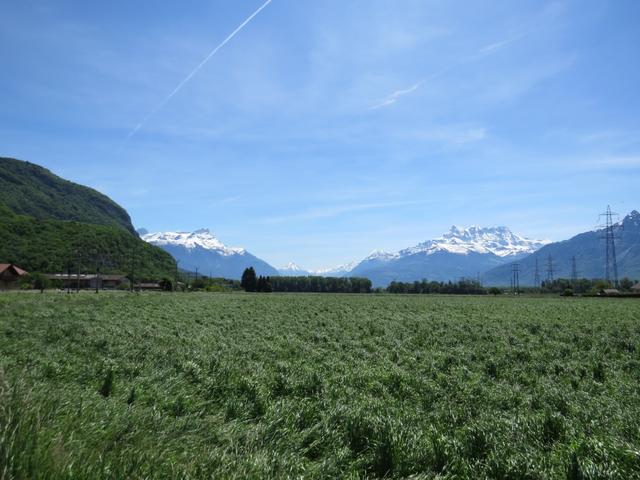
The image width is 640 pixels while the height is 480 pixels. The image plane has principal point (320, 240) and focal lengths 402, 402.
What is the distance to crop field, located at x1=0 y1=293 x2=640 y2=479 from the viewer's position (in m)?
5.04

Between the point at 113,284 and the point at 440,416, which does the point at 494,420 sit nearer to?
the point at 440,416

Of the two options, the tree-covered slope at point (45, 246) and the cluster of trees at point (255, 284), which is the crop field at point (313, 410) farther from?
the cluster of trees at point (255, 284)

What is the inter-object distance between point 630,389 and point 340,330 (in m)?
15.3

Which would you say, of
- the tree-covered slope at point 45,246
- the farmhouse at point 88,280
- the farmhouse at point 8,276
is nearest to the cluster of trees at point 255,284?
the tree-covered slope at point 45,246

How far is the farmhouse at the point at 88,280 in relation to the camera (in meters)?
143

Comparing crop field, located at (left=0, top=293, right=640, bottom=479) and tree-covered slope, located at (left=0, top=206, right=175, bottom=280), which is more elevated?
tree-covered slope, located at (left=0, top=206, right=175, bottom=280)

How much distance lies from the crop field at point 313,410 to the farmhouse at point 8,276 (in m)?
87.1

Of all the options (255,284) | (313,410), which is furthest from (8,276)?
(313,410)

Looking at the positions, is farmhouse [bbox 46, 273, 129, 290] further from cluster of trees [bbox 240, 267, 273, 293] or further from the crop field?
the crop field

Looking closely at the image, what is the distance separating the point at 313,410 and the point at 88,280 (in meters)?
179

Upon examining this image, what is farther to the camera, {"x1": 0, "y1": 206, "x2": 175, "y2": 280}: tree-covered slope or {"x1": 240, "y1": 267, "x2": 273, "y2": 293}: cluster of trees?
{"x1": 240, "y1": 267, "x2": 273, "y2": 293}: cluster of trees

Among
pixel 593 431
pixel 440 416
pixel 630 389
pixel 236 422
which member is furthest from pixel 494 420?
pixel 630 389

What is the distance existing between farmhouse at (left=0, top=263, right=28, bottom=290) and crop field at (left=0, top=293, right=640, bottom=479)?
87063 millimetres

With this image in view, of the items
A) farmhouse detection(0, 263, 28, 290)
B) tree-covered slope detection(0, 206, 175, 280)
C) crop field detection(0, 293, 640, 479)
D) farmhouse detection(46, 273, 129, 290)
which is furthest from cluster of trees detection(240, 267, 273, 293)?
crop field detection(0, 293, 640, 479)
